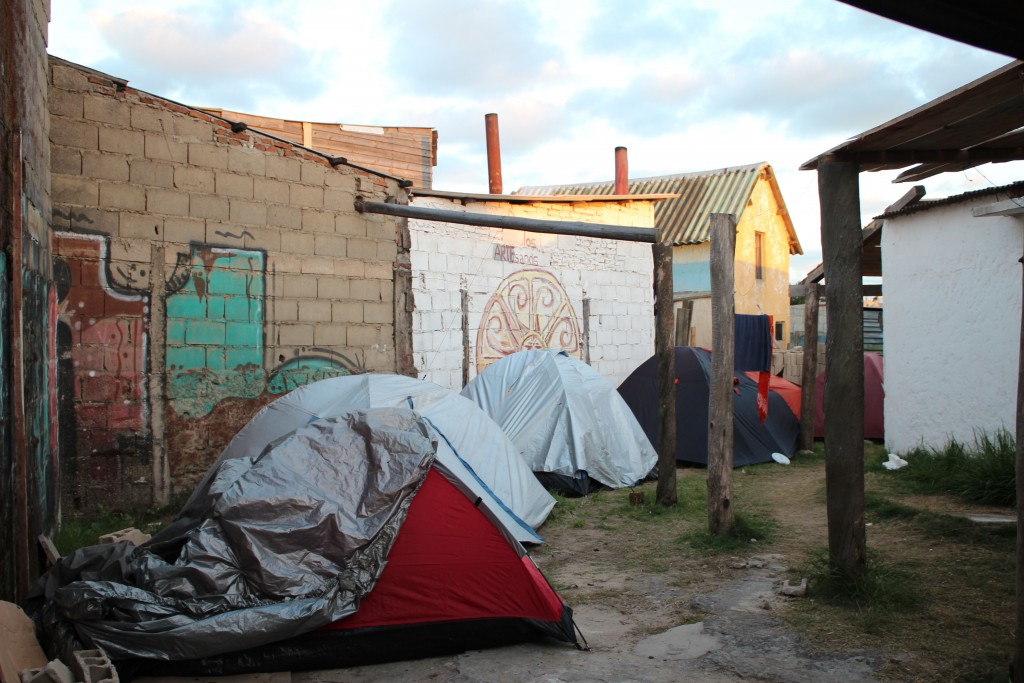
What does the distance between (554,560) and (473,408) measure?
1728mm

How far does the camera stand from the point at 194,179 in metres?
7.74

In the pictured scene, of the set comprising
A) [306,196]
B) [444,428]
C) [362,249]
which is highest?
[306,196]

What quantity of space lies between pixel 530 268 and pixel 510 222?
323 centimetres

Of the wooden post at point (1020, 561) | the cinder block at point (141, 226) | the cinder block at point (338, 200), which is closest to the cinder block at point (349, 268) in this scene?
the cinder block at point (338, 200)

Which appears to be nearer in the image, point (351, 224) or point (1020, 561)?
point (1020, 561)

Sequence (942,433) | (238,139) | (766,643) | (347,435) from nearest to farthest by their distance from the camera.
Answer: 1. (766,643)
2. (347,435)
3. (238,139)
4. (942,433)

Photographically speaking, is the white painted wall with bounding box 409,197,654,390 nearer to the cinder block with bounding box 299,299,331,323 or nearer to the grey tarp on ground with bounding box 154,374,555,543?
the cinder block with bounding box 299,299,331,323

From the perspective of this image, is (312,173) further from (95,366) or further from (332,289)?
(95,366)

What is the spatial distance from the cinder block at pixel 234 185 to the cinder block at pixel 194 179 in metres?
0.08

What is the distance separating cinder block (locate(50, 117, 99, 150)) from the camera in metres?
6.96

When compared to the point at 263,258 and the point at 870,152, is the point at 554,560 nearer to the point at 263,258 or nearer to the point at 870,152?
the point at 870,152

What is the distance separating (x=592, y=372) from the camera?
1004 centimetres

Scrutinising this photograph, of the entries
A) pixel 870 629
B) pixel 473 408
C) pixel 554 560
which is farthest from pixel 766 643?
pixel 473 408

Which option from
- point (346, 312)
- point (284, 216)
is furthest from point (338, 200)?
point (346, 312)
